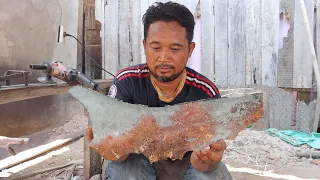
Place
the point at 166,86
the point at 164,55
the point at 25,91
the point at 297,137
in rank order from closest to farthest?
the point at 164,55 < the point at 166,86 < the point at 25,91 < the point at 297,137

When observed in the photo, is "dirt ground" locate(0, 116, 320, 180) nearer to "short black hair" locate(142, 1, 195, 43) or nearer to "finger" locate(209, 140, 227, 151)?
"finger" locate(209, 140, 227, 151)

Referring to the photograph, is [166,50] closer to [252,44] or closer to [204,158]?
[204,158]

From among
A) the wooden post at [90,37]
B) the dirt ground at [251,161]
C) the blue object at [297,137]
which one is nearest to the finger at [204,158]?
the dirt ground at [251,161]

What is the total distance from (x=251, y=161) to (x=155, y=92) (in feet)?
6.15

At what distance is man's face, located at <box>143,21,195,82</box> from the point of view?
1.68 metres

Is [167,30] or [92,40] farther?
[92,40]

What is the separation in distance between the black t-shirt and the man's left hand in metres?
0.19

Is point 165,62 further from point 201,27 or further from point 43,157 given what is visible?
point 201,27

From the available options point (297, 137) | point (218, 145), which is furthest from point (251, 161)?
point (218, 145)

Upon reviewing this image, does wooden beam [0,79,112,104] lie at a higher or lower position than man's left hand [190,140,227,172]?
higher

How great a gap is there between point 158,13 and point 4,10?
2.64 metres

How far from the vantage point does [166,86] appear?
6.01 ft

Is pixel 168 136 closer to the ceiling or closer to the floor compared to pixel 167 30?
closer to the floor

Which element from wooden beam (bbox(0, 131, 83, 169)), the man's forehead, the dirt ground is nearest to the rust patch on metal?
the man's forehead
